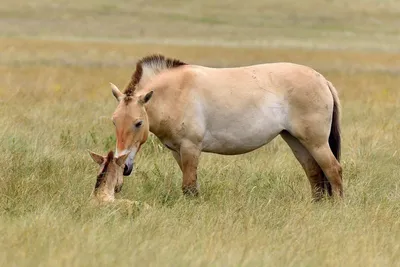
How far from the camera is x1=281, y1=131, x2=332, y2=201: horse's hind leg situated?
9.03 meters

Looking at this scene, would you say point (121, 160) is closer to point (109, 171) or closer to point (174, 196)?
point (109, 171)

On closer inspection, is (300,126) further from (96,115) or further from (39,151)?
(96,115)

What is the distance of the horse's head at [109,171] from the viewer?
7.57m

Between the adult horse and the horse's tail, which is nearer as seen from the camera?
the adult horse

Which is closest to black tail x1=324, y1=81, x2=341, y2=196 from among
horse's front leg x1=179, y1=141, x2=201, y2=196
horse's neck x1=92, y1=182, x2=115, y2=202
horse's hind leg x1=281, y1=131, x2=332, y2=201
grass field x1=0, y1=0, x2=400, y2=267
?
horse's hind leg x1=281, y1=131, x2=332, y2=201

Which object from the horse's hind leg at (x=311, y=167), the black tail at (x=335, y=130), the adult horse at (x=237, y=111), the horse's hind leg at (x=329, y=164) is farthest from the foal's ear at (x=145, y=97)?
the black tail at (x=335, y=130)

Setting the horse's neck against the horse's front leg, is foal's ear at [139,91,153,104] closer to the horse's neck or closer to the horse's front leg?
the horse's front leg

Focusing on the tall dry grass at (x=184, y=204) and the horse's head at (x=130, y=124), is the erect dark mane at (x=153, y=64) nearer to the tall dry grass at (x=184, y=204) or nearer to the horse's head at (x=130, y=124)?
the horse's head at (x=130, y=124)

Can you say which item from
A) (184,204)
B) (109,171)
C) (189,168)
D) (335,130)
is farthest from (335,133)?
(109,171)

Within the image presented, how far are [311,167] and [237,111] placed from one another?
1.10m

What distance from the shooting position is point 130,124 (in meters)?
7.79

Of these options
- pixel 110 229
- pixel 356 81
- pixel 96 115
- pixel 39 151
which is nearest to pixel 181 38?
pixel 356 81

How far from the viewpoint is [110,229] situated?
21.7 feet

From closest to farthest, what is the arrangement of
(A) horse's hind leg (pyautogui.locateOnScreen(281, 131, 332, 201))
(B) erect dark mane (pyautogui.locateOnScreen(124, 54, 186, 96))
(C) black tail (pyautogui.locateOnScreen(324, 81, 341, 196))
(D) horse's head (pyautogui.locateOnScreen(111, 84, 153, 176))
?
(D) horse's head (pyautogui.locateOnScreen(111, 84, 153, 176)), (B) erect dark mane (pyautogui.locateOnScreen(124, 54, 186, 96)), (A) horse's hind leg (pyautogui.locateOnScreen(281, 131, 332, 201)), (C) black tail (pyautogui.locateOnScreen(324, 81, 341, 196))
